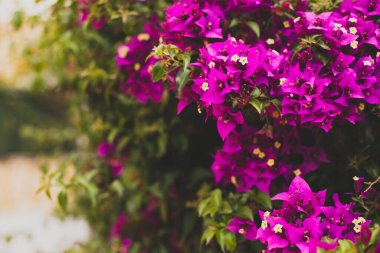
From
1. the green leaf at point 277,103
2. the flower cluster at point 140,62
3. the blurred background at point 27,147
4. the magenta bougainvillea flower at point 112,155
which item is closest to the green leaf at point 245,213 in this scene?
the green leaf at point 277,103

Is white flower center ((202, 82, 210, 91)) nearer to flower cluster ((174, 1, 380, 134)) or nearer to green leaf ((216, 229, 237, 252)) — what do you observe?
flower cluster ((174, 1, 380, 134))

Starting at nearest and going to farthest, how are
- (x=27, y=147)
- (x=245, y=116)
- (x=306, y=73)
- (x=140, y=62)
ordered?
(x=306, y=73) < (x=245, y=116) < (x=140, y=62) < (x=27, y=147)

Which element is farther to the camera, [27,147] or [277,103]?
[27,147]

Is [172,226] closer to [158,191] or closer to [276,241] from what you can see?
[158,191]

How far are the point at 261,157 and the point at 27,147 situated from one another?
8.29m

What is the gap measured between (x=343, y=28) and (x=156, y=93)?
0.65 m

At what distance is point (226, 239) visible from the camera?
134 centimetres

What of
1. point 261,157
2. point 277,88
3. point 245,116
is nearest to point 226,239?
point 261,157

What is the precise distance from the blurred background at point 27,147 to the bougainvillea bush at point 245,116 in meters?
0.40

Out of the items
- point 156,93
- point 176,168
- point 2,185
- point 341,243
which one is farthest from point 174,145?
point 2,185

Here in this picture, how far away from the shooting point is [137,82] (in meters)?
1.54

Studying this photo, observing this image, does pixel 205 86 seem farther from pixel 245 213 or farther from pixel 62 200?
pixel 62 200

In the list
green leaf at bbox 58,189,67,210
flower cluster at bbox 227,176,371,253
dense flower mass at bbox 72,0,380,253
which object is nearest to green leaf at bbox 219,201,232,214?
dense flower mass at bbox 72,0,380,253

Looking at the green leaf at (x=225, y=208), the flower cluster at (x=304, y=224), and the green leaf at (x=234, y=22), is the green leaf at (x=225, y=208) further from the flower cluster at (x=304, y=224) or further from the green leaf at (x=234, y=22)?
the green leaf at (x=234, y=22)
